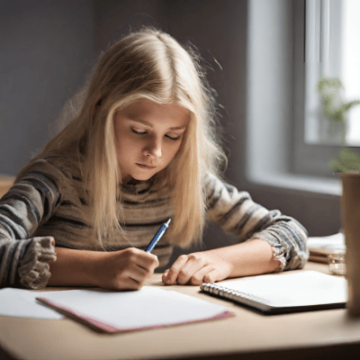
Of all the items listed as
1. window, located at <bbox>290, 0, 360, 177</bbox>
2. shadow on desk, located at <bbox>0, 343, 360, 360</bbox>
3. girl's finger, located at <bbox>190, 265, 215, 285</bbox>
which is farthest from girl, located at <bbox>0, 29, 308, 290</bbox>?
window, located at <bbox>290, 0, 360, 177</bbox>

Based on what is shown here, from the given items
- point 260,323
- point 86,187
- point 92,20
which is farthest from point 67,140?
point 92,20

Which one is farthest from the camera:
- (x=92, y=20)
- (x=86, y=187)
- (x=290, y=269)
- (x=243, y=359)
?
(x=92, y=20)

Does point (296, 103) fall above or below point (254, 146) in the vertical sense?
above

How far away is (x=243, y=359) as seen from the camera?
596 mm

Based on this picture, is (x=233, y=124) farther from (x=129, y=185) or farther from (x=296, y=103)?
(x=129, y=185)

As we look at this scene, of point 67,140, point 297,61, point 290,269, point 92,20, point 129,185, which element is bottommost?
point 290,269

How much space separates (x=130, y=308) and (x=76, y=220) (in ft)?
1.64

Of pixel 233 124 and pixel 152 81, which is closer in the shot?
pixel 152 81

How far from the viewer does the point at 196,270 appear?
3.21 feet

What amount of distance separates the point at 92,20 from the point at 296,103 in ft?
3.48

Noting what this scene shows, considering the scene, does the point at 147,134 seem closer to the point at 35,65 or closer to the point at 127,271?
the point at 127,271

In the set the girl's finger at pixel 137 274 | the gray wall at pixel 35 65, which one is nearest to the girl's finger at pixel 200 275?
the girl's finger at pixel 137 274

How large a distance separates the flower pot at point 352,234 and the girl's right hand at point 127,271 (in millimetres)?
314

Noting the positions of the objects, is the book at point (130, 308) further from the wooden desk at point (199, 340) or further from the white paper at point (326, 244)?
the white paper at point (326, 244)
